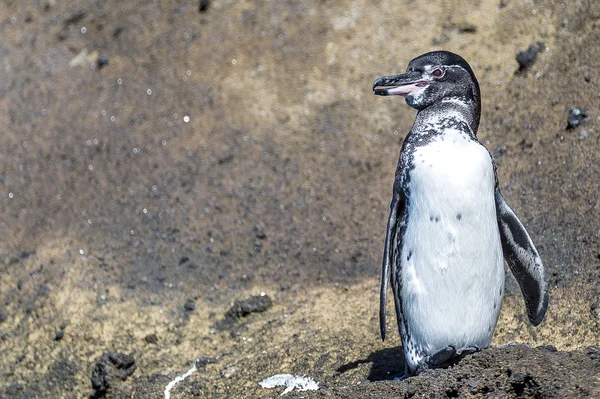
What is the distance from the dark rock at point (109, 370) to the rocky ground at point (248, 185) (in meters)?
0.01

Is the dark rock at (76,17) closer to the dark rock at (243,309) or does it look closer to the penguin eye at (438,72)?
the dark rock at (243,309)

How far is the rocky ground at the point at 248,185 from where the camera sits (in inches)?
202

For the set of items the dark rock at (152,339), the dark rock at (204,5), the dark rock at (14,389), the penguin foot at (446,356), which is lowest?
the dark rock at (14,389)

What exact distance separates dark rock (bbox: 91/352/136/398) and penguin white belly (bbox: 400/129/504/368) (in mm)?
1833

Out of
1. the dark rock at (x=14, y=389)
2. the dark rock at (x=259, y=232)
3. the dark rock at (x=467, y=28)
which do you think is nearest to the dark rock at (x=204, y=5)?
the dark rock at (x=467, y=28)

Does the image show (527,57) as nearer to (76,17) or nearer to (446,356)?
(446,356)

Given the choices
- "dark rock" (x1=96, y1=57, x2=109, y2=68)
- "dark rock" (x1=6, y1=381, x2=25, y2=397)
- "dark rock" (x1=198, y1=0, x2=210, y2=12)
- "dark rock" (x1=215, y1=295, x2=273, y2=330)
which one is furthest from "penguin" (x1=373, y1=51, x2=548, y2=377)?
"dark rock" (x1=96, y1=57, x2=109, y2=68)

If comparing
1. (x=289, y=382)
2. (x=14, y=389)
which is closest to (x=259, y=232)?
(x=289, y=382)

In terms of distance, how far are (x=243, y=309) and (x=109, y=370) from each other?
2.91 ft

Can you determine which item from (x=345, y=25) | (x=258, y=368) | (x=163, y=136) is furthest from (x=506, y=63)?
(x=258, y=368)

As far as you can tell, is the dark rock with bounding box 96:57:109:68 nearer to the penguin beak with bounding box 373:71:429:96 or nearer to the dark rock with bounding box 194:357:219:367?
the dark rock with bounding box 194:357:219:367

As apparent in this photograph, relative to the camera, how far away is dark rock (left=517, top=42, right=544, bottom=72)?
6.58 metres

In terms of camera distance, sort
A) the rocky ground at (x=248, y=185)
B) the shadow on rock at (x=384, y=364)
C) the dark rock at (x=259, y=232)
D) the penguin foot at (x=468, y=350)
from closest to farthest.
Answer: the penguin foot at (x=468, y=350) → the shadow on rock at (x=384, y=364) → the rocky ground at (x=248, y=185) → the dark rock at (x=259, y=232)

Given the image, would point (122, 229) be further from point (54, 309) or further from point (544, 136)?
point (544, 136)
